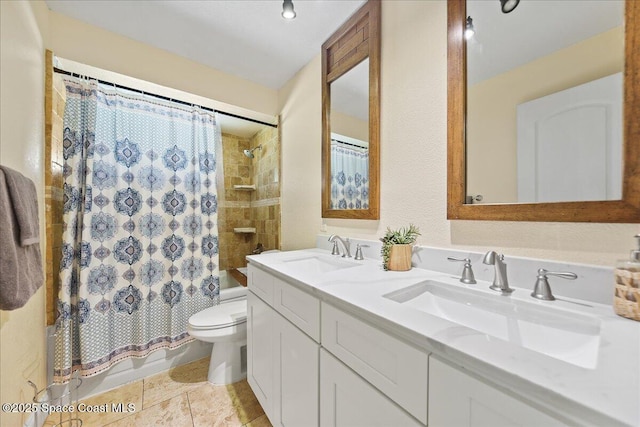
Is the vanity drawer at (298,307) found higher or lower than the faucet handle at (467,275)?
lower

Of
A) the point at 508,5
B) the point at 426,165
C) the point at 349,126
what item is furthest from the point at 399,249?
the point at 508,5

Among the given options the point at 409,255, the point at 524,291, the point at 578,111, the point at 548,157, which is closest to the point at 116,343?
the point at 409,255

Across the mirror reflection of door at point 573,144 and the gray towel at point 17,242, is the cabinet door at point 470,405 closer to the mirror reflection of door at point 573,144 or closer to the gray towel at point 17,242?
the mirror reflection of door at point 573,144

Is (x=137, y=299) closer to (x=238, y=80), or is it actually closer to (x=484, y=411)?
(x=238, y=80)

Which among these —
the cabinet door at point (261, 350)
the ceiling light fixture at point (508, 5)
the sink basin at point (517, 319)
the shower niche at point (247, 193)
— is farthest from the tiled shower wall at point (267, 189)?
the ceiling light fixture at point (508, 5)

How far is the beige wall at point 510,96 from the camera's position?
0.71 meters

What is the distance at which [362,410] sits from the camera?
0.67 meters

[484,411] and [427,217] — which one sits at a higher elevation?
[427,217]

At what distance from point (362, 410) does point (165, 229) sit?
Answer: 1753 millimetres

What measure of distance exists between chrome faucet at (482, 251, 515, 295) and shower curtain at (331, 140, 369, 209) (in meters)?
0.70

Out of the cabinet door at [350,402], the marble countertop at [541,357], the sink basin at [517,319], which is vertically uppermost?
the marble countertop at [541,357]

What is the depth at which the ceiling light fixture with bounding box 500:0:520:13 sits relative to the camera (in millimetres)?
868

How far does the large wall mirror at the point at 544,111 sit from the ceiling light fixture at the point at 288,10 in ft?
2.68

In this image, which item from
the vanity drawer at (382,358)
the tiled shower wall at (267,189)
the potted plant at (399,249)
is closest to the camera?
the vanity drawer at (382,358)
